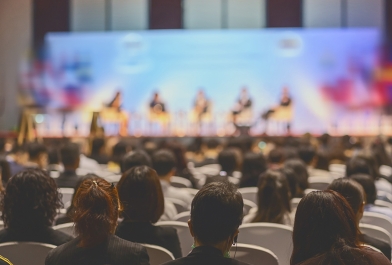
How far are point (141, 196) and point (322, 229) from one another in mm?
1351

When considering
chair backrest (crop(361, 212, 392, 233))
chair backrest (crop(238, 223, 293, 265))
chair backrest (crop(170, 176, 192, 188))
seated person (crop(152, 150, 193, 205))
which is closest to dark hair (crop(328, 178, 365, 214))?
chair backrest (crop(238, 223, 293, 265))

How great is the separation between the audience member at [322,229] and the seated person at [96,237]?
2.09 feet

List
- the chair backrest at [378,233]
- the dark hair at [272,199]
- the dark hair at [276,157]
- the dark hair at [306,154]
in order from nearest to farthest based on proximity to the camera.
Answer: the chair backrest at [378,233]
the dark hair at [272,199]
the dark hair at [276,157]
the dark hair at [306,154]

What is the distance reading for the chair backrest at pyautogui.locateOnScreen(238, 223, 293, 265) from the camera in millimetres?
3254

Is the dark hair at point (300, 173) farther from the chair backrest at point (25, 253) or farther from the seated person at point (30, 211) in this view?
the chair backrest at point (25, 253)

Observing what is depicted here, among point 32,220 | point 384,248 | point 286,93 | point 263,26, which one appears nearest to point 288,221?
point 384,248

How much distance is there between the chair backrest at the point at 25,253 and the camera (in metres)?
2.72

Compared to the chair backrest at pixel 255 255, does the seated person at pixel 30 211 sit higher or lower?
higher

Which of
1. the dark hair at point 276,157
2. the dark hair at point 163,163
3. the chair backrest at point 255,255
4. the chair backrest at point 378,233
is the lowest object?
the chair backrest at point 378,233

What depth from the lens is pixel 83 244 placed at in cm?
231

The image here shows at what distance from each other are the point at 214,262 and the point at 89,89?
51.1 feet

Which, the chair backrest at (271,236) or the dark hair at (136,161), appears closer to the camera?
the chair backrest at (271,236)

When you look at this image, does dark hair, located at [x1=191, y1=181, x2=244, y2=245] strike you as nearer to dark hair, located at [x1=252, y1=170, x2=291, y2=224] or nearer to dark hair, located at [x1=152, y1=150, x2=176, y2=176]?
dark hair, located at [x1=252, y1=170, x2=291, y2=224]

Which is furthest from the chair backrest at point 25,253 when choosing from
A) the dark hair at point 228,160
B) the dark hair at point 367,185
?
the dark hair at point 228,160
